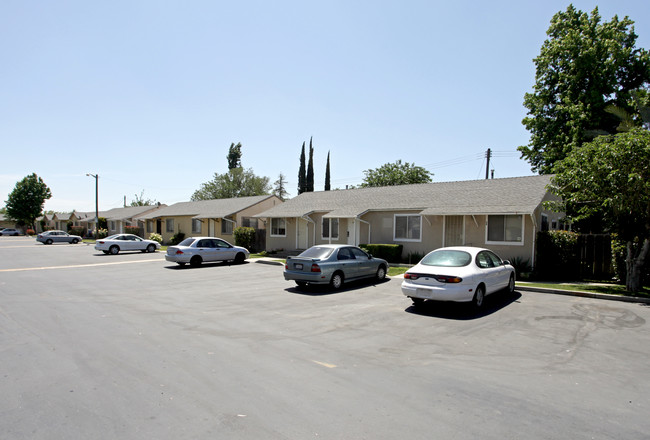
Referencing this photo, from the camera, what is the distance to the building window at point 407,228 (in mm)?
19781

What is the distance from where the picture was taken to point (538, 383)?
4.87 metres

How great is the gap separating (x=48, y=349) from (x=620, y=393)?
798 centimetres

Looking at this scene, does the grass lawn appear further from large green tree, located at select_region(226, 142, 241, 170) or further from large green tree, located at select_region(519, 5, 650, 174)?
large green tree, located at select_region(226, 142, 241, 170)

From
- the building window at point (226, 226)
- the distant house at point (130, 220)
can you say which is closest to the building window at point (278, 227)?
the building window at point (226, 226)

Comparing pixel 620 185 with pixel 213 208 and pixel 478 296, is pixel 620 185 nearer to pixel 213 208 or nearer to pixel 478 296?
pixel 478 296

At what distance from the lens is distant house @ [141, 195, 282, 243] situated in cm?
3256

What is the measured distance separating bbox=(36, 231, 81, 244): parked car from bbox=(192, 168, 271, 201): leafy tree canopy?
2418 cm

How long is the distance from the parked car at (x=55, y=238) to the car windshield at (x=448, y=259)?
46.3m

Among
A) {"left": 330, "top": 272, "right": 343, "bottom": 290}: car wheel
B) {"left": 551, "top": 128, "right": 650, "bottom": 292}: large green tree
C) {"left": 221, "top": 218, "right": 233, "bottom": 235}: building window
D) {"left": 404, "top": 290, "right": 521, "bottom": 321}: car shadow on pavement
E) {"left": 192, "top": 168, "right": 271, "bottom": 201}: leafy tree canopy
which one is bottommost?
{"left": 404, "top": 290, "right": 521, "bottom": 321}: car shadow on pavement

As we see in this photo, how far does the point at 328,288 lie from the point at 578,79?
22395mm

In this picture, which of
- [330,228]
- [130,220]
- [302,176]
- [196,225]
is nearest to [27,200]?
[130,220]

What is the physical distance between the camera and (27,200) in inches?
2862

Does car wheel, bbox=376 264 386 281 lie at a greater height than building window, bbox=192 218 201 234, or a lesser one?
lesser

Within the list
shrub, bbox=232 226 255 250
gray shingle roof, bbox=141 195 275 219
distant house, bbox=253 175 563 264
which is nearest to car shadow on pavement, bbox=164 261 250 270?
distant house, bbox=253 175 563 264
